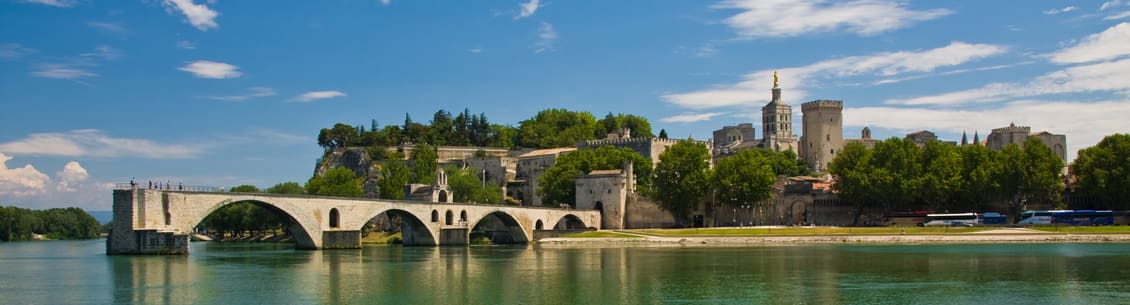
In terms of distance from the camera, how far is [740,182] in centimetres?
8288

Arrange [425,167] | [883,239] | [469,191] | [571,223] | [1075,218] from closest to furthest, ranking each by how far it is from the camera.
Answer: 1. [883,239]
2. [1075,218]
3. [571,223]
4. [469,191]
5. [425,167]

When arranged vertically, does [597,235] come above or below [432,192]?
below

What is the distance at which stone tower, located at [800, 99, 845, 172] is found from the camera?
408 feet

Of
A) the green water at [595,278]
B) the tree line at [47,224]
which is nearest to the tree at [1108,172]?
the green water at [595,278]

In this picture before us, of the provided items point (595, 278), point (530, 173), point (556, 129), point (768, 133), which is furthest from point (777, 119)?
point (595, 278)

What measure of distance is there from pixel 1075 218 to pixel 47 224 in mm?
94227

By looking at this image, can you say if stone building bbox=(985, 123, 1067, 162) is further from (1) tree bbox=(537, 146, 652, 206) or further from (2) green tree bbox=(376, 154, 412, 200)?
(2) green tree bbox=(376, 154, 412, 200)

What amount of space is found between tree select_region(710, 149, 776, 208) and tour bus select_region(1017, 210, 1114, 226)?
696 inches

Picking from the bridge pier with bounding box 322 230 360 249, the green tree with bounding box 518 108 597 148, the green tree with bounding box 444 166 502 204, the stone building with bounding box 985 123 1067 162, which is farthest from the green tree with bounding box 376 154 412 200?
the stone building with bounding box 985 123 1067 162

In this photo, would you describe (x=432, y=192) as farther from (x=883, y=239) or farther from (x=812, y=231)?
(x=883, y=239)

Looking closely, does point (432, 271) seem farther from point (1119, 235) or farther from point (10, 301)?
point (1119, 235)

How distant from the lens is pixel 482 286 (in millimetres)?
37656

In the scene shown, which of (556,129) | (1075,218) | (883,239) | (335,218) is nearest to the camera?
(335,218)

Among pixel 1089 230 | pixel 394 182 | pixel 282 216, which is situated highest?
pixel 394 182
